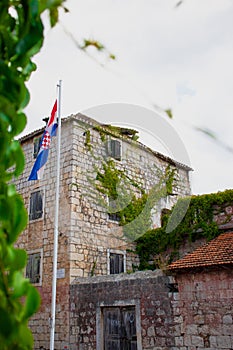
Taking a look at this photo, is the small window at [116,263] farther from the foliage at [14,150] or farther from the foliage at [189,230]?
the foliage at [14,150]

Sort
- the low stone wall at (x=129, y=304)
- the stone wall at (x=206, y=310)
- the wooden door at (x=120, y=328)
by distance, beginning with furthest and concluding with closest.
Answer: the wooden door at (x=120, y=328) < the low stone wall at (x=129, y=304) < the stone wall at (x=206, y=310)

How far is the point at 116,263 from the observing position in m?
13.6

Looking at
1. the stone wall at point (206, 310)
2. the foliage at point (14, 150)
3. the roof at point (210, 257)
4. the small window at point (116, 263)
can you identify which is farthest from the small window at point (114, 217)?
the foliage at point (14, 150)

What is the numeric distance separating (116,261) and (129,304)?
3.81 metres

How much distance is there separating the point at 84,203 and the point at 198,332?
5.93 metres

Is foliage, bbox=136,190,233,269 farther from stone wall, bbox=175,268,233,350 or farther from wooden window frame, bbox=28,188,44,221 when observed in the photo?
wooden window frame, bbox=28,188,44,221

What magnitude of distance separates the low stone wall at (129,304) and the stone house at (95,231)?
24 mm

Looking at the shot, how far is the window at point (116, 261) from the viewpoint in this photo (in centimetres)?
1339

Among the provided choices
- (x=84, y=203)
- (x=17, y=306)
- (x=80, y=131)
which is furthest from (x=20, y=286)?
(x=80, y=131)

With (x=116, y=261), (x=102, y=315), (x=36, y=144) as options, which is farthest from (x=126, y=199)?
(x=102, y=315)

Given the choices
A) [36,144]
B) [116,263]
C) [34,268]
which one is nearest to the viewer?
[34,268]

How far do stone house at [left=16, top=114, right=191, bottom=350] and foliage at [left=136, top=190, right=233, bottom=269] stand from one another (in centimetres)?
50

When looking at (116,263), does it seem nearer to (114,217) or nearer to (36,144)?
(114,217)

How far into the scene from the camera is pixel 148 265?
45.0 ft
